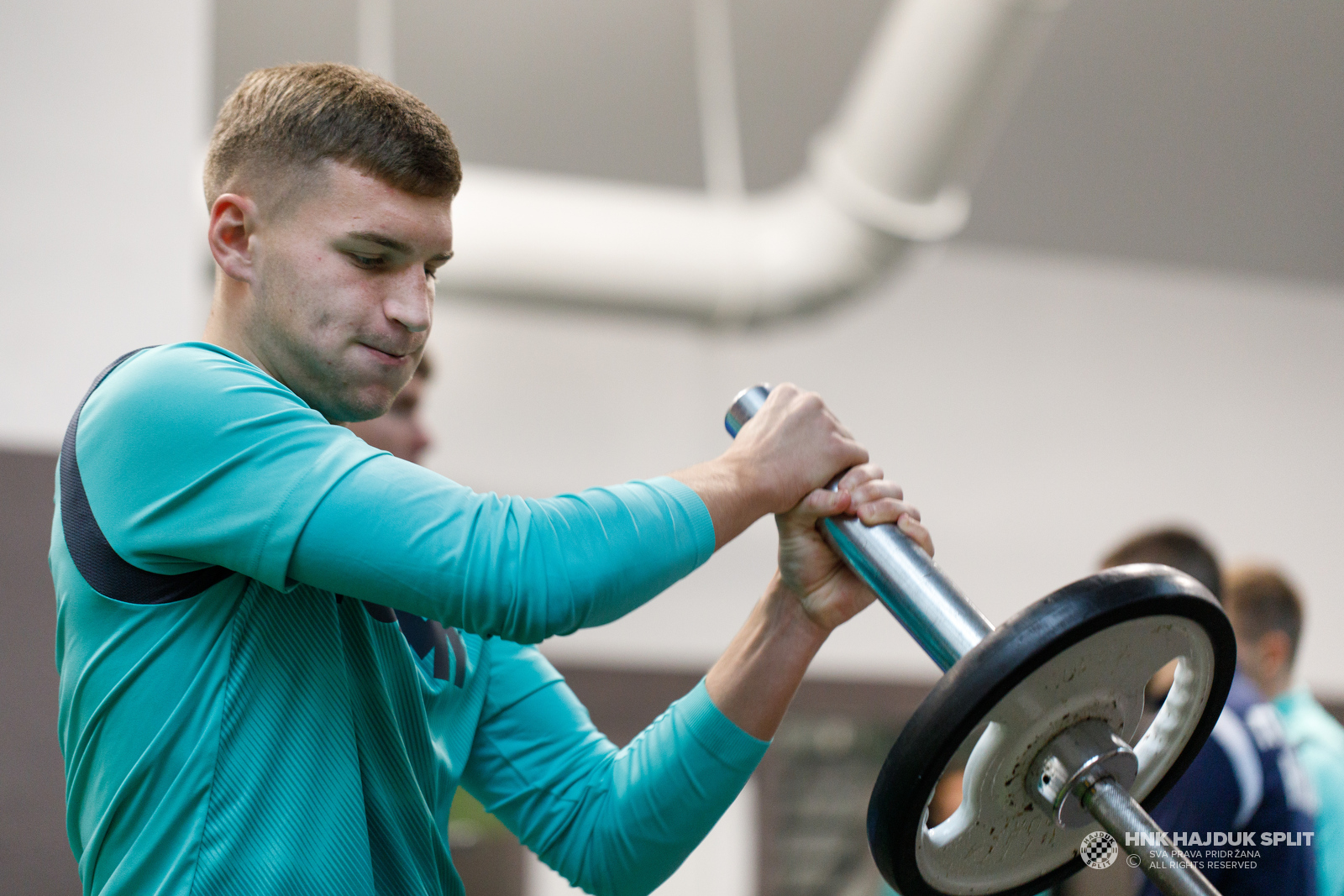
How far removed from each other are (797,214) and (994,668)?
2.65 m

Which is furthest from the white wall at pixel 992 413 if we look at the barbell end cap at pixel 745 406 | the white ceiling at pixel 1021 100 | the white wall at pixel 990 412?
the barbell end cap at pixel 745 406

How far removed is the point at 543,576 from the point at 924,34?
224 centimetres

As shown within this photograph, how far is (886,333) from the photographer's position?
4.61 meters

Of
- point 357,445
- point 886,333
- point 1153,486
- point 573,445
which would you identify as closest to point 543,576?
point 357,445

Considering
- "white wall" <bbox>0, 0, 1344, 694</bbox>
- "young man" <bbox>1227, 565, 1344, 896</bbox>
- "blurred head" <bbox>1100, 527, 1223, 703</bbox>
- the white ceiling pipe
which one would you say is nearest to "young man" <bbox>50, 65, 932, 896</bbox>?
"blurred head" <bbox>1100, 527, 1223, 703</bbox>

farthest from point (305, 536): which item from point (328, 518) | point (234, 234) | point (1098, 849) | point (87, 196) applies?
point (87, 196)

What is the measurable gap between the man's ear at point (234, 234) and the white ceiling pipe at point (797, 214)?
1992 mm

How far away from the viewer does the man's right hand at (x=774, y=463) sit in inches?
33.3

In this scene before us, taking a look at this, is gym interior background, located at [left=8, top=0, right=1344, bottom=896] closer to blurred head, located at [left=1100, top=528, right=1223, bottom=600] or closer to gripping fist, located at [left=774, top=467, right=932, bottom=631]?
blurred head, located at [left=1100, top=528, right=1223, bottom=600]

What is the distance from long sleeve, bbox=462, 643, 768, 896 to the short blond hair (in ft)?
1.50

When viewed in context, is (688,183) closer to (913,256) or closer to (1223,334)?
(913,256)

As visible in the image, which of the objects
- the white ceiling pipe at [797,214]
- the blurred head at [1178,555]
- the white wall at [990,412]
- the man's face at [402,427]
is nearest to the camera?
the man's face at [402,427]

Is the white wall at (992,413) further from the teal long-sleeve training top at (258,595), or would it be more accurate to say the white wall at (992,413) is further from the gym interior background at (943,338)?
the teal long-sleeve training top at (258,595)

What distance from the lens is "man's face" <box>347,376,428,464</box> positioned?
158 cm
